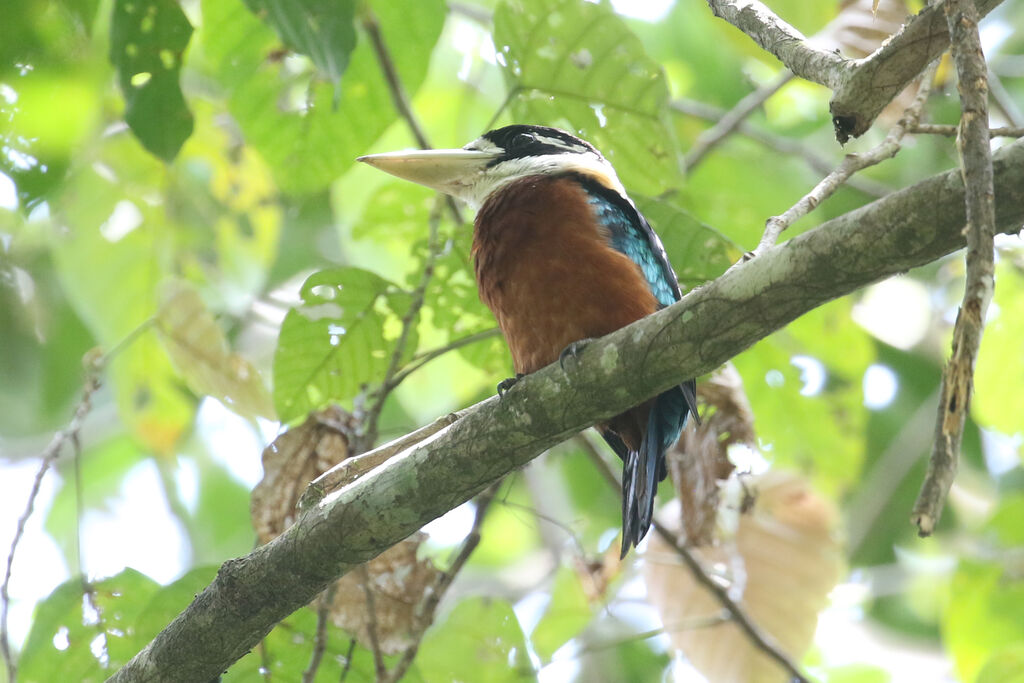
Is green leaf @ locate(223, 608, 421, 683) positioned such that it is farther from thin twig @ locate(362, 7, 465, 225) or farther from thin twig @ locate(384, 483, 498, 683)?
thin twig @ locate(362, 7, 465, 225)

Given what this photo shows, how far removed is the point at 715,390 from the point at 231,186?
293 cm

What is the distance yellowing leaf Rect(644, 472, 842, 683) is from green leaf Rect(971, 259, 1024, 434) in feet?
→ 2.77

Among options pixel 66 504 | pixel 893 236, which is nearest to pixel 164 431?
pixel 66 504

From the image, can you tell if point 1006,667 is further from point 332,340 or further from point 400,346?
point 332,340

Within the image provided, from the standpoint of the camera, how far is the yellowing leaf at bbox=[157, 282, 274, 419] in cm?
362

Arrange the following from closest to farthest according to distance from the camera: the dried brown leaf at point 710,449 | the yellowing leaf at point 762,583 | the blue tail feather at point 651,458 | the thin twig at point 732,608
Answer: the blue tail feather at point 651,458, the dried brown leaf at point 710,449, the thin twig at point 732,608, the yellowing leaf at point 762,583

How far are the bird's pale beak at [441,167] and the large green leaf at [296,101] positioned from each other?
24cm

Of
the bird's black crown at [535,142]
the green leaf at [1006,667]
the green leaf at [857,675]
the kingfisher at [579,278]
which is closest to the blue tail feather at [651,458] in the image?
the kingfisher at [579,278]

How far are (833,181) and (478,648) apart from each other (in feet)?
6.47

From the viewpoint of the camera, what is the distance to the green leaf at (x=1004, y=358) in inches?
148

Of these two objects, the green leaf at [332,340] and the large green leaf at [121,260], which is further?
the large green leaf at [121,260]

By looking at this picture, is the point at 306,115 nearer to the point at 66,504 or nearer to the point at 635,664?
the point at 635,664

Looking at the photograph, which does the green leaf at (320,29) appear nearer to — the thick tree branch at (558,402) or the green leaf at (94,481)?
the thick tree branch at (558,402)

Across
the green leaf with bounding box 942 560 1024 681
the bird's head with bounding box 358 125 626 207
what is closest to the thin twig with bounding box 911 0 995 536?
the bird's head with bounding box 358 125 626 207
